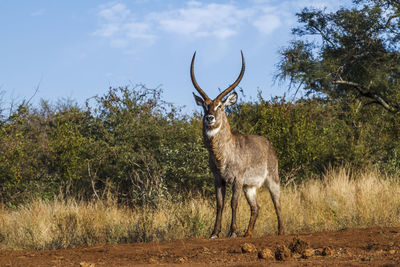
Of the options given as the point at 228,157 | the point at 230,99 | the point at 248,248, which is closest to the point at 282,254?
the point at 248,248

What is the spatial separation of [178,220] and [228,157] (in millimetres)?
1652

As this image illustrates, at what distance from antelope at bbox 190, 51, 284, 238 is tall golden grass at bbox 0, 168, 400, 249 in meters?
0.82

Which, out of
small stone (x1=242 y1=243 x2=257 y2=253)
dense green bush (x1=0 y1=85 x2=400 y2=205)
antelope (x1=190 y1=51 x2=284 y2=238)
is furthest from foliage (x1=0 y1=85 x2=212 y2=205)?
small stone (x1=242 y1=243 x2=257 y2=253)

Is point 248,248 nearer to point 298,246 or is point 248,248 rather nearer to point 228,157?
point 298,246

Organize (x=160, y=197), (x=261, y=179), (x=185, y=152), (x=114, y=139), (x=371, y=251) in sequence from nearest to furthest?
1. (x=371, y=251)
2. (x=261, y=179)
3. (x=160, y=197)
4. (x=185, y=152)
5. (x=114, y=139)

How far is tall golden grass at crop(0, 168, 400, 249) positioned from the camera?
9008mm

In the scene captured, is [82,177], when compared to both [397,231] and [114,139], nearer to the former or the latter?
[114,139]

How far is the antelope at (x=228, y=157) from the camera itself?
8.45 m

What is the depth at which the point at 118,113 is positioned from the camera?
49.0ft

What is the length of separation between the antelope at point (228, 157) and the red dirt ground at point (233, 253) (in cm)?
109

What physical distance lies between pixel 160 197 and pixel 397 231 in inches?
231

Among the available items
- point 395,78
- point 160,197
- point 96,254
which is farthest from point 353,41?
point 96,254

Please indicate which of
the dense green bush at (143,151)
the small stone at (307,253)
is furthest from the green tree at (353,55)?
the small stone at (307,253)

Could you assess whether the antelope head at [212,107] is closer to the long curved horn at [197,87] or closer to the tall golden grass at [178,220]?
the long curved horn at [197,87]
